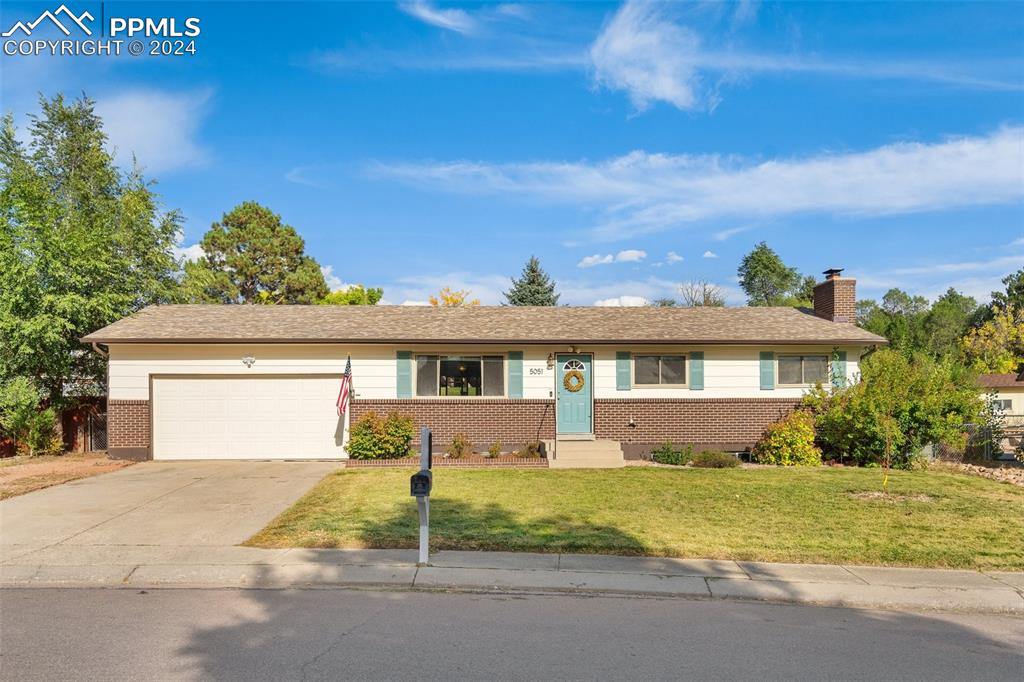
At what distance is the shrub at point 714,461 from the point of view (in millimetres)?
14672

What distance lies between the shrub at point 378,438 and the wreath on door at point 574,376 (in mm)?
4214

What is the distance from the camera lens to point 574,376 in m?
16.1

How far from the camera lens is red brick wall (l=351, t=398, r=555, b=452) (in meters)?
15.6

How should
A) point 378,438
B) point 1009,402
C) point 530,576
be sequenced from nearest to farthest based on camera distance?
point 530,576 < point 378,438 < point 1009,402

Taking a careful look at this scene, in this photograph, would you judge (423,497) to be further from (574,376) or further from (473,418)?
(574,376)

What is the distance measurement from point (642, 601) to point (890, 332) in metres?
55.1

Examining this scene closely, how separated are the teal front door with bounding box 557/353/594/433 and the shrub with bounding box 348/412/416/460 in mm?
4015

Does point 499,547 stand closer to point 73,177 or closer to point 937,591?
point 937,591

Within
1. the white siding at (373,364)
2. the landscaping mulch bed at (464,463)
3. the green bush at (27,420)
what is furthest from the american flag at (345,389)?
the green bush at (27,420)

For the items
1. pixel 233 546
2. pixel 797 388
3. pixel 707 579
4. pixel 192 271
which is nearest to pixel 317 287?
pixel 192 271

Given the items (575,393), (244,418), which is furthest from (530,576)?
(244,418)

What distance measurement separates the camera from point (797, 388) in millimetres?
16422

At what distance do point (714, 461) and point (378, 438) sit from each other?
8.10 metres

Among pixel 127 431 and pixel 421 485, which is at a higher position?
pixel 421 485
